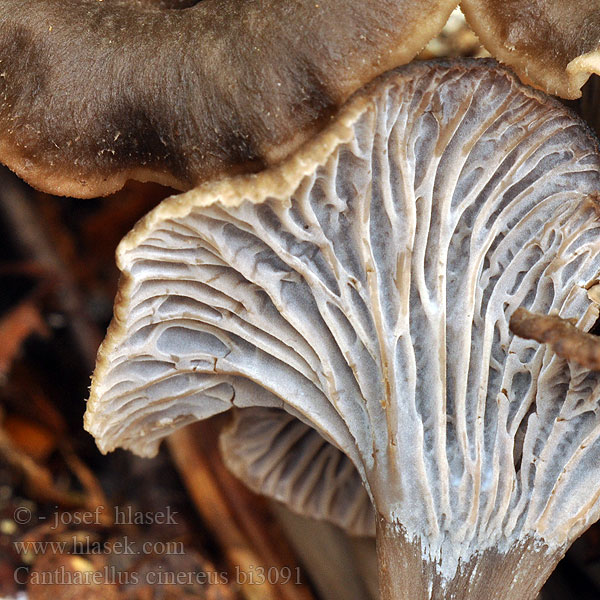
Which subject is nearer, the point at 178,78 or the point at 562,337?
the point at 562,337

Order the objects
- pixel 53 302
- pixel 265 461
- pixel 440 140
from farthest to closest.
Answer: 1. pixel 53 302
2. pixel 265 461
3. pixel 440 140

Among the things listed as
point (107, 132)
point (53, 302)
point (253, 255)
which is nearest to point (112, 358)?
point (253, 255)

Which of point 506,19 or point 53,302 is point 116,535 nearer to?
point 53,302

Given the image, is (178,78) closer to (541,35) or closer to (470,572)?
(541,35)

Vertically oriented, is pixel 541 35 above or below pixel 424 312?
above

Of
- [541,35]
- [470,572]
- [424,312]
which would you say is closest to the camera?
[541,35]

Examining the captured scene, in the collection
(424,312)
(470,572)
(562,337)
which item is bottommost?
(470,572)

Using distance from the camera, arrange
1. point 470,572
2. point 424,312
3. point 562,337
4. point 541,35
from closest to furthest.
→ point 562,337 → point 541,35 → point 424,312 → point 470,572

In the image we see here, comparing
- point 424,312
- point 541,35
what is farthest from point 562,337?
point 541,35
